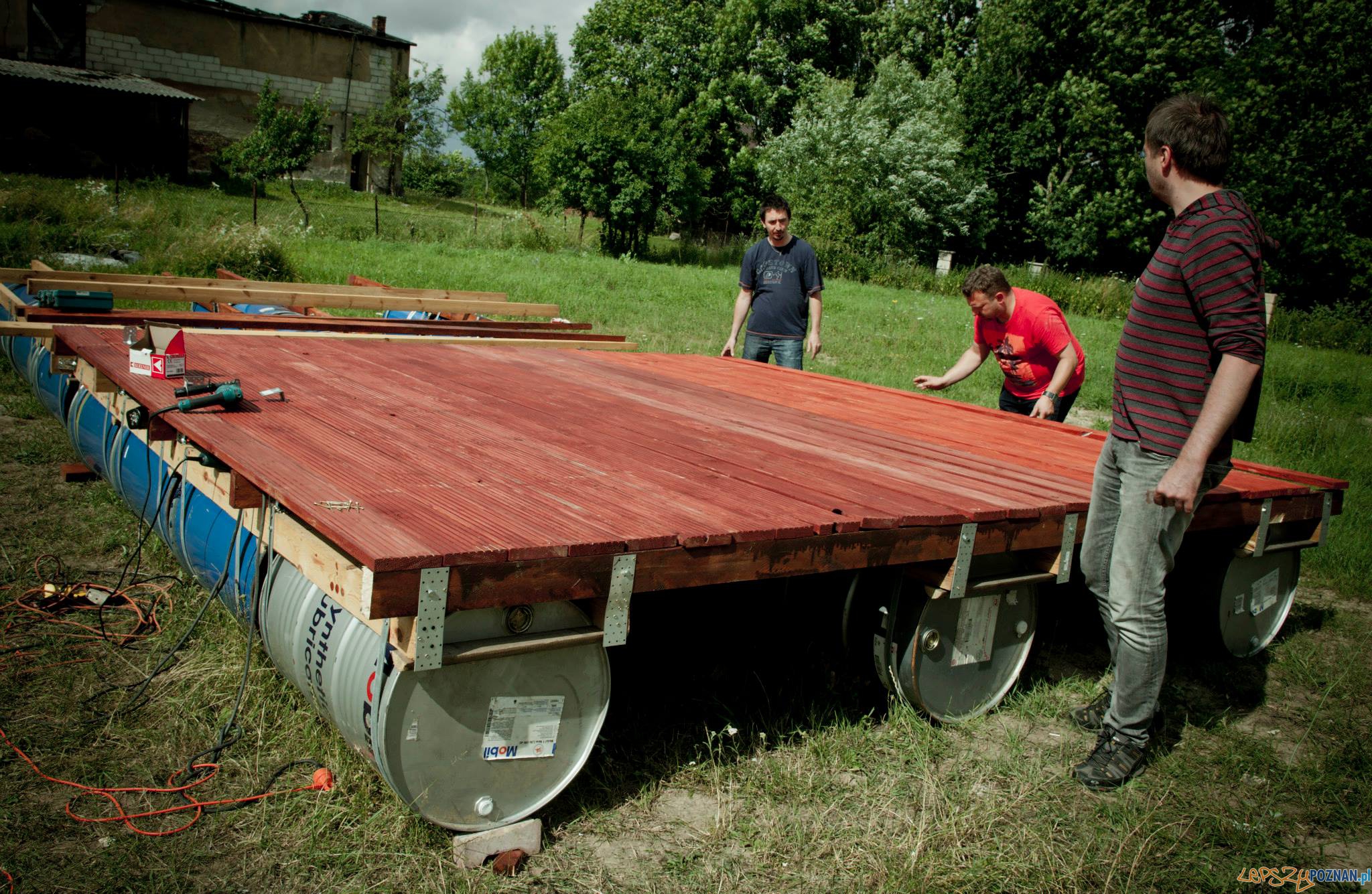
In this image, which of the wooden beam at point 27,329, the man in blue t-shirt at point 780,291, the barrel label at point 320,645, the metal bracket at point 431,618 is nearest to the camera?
the metal bracket at point 431,618

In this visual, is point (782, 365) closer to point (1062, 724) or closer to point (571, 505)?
point (1062, 724)

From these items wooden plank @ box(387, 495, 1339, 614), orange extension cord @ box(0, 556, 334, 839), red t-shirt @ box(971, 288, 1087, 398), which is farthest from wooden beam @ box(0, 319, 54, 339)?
red t-shirt @ box(971, 288, 1087, 398)

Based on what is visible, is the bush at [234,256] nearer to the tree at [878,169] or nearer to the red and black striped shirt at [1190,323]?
the red and black striped shirt at [1190,323]

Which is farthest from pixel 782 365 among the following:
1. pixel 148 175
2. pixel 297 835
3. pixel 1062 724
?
pixel 148 175

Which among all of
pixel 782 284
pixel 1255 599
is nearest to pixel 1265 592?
pixel 1255 599

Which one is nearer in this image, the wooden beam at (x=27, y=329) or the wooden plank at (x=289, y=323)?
the wooden beam at (x=27, y=329)

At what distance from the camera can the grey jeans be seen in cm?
307

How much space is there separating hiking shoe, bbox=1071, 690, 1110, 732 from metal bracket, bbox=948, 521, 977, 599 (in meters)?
1.01

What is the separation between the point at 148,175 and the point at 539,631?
32.1m

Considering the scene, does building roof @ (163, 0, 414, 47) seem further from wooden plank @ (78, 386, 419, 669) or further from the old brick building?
wooden plank @ (78, 386, 419, 669)

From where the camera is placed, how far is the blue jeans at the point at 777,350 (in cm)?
734

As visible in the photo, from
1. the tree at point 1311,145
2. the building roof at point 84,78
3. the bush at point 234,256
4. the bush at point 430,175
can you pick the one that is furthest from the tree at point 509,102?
the bush at point 234,256

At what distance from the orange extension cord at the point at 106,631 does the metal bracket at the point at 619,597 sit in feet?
3.50

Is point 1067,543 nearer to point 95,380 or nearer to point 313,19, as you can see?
point 95,380
